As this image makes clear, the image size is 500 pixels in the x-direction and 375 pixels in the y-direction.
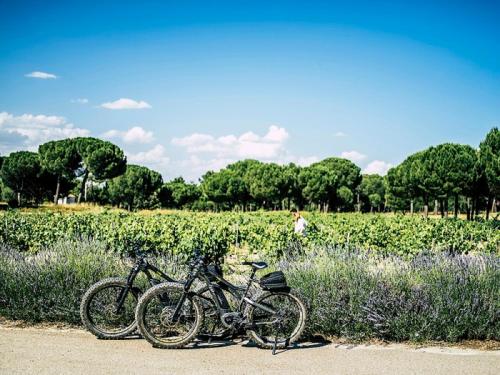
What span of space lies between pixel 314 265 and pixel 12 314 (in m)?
4.16

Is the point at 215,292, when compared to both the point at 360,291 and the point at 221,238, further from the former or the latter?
the point at 221,238

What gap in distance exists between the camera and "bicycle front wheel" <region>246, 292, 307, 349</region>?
516cm

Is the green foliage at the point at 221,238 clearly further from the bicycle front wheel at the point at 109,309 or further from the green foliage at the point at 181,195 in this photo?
the green foliage at the point at 181,195

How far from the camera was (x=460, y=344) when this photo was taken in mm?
5254

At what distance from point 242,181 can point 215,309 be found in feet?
245

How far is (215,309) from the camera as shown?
17.4 feet

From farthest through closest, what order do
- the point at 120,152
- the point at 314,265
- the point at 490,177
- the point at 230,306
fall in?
the point at 120,152
the point at 490,177
the point at 314,265
the point at 230,306

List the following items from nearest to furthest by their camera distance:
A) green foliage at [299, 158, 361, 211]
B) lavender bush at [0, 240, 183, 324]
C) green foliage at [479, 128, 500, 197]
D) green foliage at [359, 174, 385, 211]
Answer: lavender bush at [0, 240, 183, 324] → green foliage at [479, 128, 500, 197] → green foliage at [299, 158, 361, 211] → green foliage at [359, 174, 385, 211]

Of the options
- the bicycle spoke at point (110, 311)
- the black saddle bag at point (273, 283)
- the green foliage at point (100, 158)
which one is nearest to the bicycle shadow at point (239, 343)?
the bicycle spoke at point (110, 311)

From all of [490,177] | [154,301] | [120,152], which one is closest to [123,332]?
[154,301]

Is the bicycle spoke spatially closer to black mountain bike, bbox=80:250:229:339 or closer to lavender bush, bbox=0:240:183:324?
black mountain bike, bbox=80:250:229:339

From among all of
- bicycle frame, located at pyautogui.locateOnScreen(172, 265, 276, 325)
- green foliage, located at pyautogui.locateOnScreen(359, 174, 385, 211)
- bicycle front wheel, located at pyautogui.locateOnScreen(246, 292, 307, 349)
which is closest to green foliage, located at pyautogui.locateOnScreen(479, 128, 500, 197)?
bicycle front wheel, located at pyautogui.locateOnScreen(246, 292, 307, 349)

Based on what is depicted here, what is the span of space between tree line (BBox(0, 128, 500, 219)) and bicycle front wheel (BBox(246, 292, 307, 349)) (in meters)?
47.5

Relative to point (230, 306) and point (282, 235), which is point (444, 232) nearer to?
point (282, 235)
